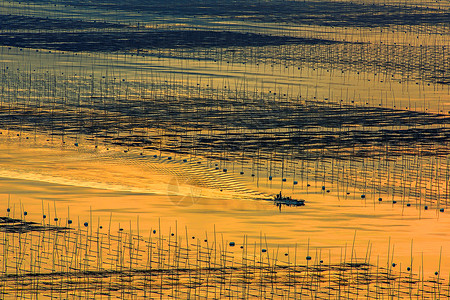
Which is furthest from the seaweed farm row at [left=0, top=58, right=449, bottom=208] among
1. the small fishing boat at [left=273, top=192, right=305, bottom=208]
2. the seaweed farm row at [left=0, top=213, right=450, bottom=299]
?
the seaweed farm row at [left=0, top=213, right=450, bottom=299]

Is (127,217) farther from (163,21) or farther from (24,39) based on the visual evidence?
(163,21)

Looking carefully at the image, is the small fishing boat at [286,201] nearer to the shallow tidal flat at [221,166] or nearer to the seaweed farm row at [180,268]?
the shallow tidal flat at [221,166]

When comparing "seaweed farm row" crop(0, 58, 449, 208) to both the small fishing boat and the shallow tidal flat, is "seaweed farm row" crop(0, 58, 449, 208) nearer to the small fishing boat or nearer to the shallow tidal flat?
the shallow tidal flat

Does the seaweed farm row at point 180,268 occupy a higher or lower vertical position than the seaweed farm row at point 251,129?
lower

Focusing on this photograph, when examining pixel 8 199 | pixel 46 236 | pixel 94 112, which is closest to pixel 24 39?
pixel 94 112

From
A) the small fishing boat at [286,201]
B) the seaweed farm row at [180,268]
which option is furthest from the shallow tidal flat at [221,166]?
the small fishing boat at [286,201]
